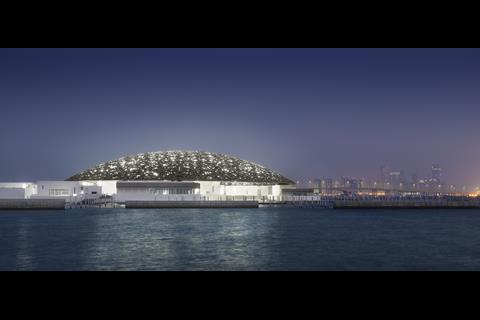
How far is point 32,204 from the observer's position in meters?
68.8

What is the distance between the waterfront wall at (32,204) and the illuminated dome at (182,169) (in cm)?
1133

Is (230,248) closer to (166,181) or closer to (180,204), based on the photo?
(180,204)

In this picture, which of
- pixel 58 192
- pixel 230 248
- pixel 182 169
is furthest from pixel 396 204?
pixel 230 248

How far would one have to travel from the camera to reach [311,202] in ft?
291

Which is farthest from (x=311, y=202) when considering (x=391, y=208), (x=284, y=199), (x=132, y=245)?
(x=132, y=245)

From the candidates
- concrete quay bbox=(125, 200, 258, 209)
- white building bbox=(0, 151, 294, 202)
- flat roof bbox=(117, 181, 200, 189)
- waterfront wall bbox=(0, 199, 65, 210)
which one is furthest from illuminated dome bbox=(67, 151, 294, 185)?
waterfront wall bbox=(0, 199, 65, 210)

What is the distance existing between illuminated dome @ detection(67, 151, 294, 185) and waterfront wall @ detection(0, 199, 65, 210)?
11.3 meters

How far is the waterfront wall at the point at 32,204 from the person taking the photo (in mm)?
68625

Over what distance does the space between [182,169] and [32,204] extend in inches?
985

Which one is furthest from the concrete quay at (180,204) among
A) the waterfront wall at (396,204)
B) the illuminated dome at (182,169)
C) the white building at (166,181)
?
the waterfront wall at (396,204)

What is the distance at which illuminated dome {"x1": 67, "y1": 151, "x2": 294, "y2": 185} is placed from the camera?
81.2 meters

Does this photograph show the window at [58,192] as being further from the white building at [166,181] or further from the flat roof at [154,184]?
the flat roof at [154,184]

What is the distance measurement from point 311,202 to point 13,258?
6872 cm
